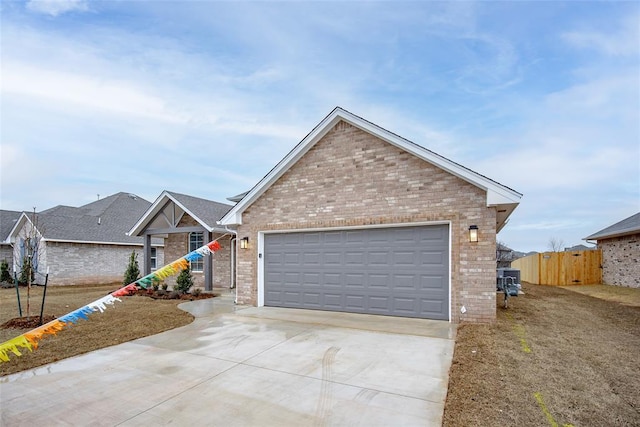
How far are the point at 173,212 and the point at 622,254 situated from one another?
865 inches

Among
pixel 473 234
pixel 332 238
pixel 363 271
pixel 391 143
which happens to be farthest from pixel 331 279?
pixel 391 143

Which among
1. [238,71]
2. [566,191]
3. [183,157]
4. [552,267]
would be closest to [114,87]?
[238,71]

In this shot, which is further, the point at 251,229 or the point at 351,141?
the point at 251,229

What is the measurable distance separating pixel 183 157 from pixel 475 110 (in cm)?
1598

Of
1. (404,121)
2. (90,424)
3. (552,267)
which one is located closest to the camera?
(90,424)

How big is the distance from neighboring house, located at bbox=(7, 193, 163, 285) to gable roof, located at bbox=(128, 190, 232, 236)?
4913mm

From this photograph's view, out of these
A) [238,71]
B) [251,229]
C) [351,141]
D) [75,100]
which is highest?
[238,71]

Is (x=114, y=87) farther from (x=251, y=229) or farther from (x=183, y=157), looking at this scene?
(x=183, y=157)

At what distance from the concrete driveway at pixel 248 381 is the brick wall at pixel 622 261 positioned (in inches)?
582

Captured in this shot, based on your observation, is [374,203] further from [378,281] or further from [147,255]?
[147,255]

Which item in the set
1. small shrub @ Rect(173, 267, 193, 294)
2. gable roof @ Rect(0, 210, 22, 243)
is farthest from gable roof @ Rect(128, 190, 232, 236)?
gable roof @ Rect(0, 210, 22, 243)

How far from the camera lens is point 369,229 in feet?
31.4

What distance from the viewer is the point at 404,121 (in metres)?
17.5

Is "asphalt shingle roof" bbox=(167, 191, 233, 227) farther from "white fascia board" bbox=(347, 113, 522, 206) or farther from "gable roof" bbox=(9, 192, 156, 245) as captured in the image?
"white fascia board" bbox=(347, 113, 522, 206)
